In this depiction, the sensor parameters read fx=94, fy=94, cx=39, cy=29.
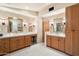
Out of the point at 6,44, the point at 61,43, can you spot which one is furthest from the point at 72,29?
the point at 6,44

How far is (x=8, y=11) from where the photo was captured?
6.30ft

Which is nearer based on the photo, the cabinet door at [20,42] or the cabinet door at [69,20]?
the cabinet door at [20,42]

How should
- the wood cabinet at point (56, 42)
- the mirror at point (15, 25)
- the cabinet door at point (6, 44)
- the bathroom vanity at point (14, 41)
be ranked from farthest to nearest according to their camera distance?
the wood cabinet at point (56, 42), the cabinet door at point (6, 44), the bathroom vanity at point (14, 41), the mirror at point (15, 25)

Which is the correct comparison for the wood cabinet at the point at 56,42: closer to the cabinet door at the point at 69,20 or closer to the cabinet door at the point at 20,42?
the cabinet door at the point at 69,20

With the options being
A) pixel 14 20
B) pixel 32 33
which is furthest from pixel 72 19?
pixel 14 20

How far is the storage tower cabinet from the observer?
7.54 ft

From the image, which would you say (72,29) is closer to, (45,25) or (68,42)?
(68,42)

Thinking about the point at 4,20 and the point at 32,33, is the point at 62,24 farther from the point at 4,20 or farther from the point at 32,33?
the point at 4,20

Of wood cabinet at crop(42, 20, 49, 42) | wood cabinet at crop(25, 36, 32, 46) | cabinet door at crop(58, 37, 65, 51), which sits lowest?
cabinet door at crop(58, 37, 65, 51)

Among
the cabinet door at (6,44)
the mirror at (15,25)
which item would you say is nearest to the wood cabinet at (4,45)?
the cabinet door at (6,44)

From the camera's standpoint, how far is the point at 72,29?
8.30 feet

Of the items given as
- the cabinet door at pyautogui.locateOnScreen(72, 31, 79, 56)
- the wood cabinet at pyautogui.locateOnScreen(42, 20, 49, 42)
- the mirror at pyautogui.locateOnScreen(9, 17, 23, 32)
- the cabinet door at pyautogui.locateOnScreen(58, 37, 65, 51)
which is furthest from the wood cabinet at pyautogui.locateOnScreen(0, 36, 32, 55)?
the cabinet door at pyautogui.locateOnScreen(72, 31, 79, 56)

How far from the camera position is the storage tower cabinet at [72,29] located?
230cm

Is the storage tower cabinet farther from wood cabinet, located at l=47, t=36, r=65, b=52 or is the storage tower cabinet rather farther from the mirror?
the mirror
